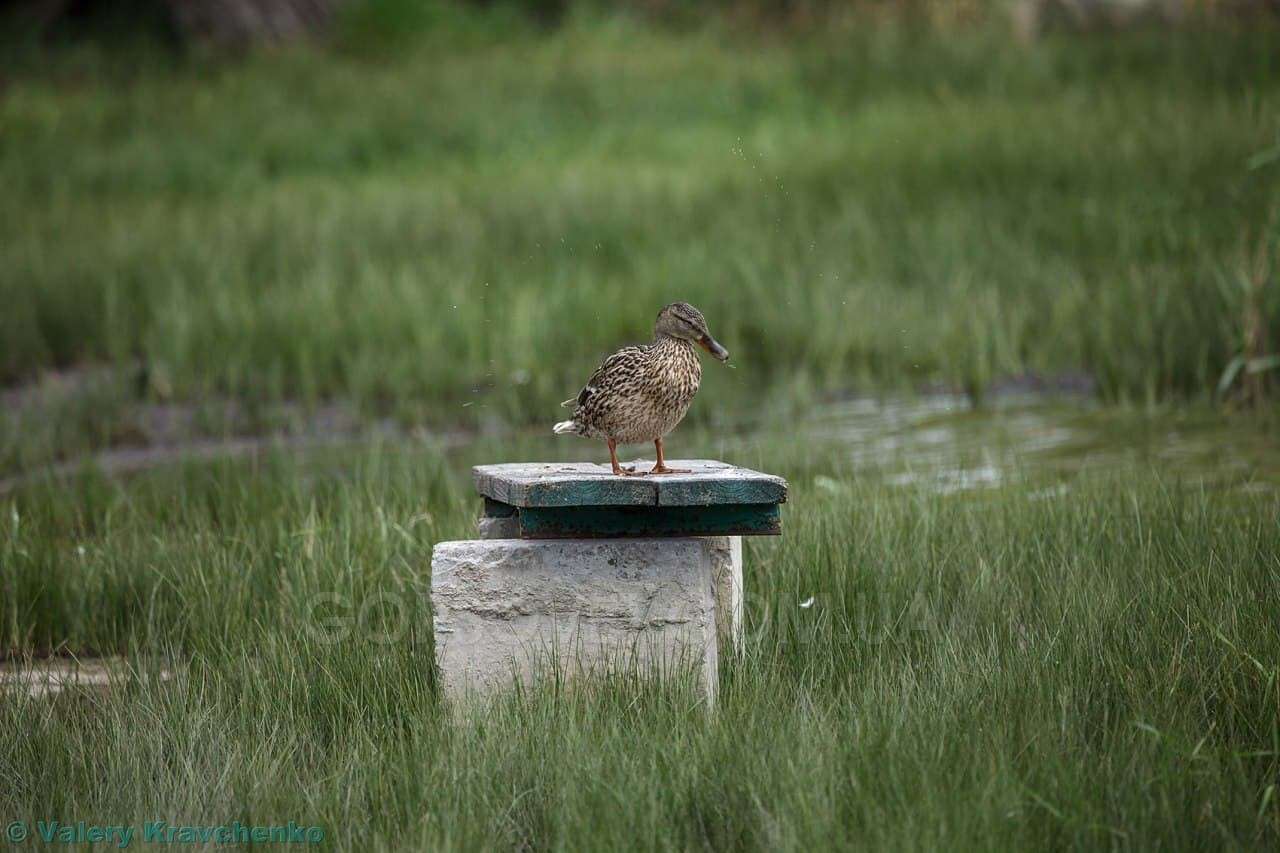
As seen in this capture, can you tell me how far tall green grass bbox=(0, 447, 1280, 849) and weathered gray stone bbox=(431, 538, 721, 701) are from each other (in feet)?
0.45

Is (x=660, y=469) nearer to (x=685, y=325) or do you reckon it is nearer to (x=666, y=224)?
(x=685, y=325)

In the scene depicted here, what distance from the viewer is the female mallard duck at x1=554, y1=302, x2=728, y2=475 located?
163 inches

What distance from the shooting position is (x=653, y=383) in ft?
13.6

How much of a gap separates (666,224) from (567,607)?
716cm

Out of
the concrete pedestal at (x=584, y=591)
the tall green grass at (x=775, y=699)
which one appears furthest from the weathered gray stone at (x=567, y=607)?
the tall green grass at (x=775, y=699)

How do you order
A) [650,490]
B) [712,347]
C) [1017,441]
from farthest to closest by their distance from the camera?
[1017,441] < [712,347] < [650,490]

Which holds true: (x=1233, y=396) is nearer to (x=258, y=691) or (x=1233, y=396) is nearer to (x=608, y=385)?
(x=608, y=385)

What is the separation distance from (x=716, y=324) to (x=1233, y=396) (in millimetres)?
3020

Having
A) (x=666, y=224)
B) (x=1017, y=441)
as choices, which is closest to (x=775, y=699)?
(x=1017, y=441)

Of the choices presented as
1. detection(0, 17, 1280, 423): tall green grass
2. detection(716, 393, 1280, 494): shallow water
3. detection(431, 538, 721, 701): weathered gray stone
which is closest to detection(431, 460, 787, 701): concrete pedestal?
detection(431, 538, 721, 701): weathered gray stone

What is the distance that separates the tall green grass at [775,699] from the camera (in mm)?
3389

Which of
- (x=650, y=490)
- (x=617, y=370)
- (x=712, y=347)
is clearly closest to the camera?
(x=650, y=490)

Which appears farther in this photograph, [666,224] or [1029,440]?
[666,224]

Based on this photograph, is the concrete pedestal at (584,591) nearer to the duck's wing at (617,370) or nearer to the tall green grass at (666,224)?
the duck's wing at (617,370)
